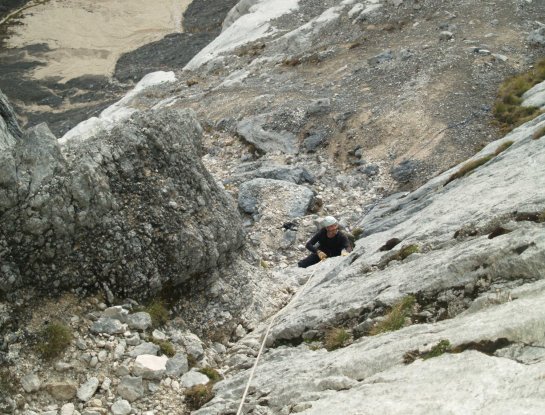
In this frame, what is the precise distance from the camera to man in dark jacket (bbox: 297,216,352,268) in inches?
661

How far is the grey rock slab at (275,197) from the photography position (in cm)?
2123

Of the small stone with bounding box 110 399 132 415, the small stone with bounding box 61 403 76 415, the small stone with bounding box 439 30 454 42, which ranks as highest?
the small stone with bounding box 439 30 454 42

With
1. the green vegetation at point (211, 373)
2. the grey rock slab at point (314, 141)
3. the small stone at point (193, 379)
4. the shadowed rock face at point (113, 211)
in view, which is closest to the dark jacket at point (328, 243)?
the shadowed rock face at point (113, 211)

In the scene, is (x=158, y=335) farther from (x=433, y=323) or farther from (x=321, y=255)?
(x=321, y=255)

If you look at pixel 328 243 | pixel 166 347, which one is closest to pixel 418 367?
pixel 166 347

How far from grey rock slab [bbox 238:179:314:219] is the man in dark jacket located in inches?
153

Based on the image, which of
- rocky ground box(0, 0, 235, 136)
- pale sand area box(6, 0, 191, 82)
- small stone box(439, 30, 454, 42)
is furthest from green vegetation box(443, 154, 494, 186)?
pale sand area box(6, 0, 191, 82)

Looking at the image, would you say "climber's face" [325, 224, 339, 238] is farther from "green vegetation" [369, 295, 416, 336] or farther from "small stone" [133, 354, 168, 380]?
"small stone" [133, 354, 168, 380]

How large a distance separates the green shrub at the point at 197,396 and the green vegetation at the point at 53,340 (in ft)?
8.29

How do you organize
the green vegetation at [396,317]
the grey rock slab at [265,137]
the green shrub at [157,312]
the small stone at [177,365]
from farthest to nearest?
the grey rock slab at [265,137], the green shrub at [157,312], the small stone at [177,365], the green vegetation at [396,317]

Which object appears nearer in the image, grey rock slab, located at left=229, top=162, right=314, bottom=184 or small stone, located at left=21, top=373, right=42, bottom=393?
small stone, located at left=21, top=373, right=42, bottom=393

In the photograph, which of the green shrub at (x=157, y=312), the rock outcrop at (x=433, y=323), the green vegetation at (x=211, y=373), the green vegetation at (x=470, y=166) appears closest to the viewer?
the rock outcrop at (x=433, y=323)

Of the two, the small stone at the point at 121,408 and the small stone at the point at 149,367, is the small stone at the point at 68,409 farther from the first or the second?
the small stone at the point at 149,367

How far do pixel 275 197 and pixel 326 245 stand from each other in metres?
5.18
